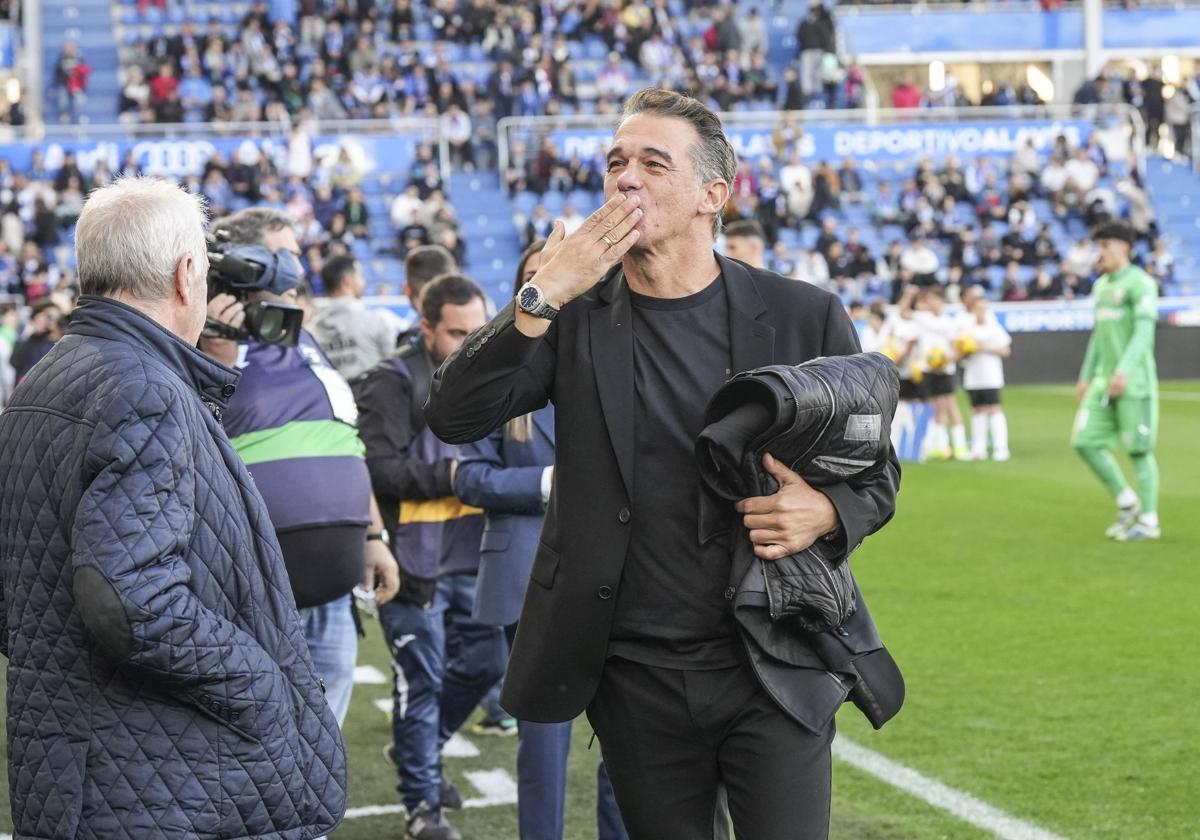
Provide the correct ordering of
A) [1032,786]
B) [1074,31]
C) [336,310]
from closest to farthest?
1. [1032,786]
2. [336,310]
3. [1074,31]

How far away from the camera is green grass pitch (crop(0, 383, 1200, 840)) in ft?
18.8

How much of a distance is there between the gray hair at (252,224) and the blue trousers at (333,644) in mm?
1121

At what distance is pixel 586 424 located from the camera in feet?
11.1

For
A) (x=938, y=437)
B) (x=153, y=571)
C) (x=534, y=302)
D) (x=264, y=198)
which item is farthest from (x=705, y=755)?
(x=264, y=198)

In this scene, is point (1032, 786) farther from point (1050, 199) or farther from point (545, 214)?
point (1050, 199)

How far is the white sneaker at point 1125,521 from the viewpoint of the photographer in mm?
12102

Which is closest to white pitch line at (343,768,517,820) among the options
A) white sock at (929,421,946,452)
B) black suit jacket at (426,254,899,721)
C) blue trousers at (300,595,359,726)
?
blue trousers at (300,595,359,726)

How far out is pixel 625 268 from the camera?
11.3ft

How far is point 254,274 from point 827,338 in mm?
1618

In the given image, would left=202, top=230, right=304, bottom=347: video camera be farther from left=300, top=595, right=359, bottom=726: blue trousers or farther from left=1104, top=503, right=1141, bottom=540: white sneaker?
left=1104, top=503, right=1141, bottom=540: white sneaker

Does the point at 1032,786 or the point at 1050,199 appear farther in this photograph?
the point at 1050,199

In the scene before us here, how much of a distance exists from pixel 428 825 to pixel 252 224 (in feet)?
6.66

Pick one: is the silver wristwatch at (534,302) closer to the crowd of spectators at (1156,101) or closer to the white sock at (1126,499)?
the white sock at (1126,499)

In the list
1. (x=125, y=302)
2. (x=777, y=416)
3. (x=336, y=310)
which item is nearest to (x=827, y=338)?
(x=777, y=416)
